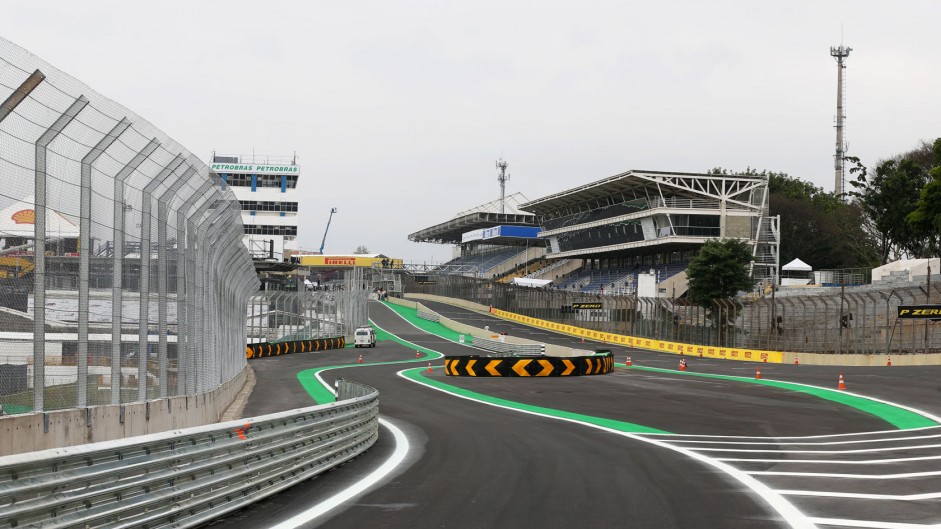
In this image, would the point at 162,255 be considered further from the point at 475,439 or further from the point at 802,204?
the point at 802,204

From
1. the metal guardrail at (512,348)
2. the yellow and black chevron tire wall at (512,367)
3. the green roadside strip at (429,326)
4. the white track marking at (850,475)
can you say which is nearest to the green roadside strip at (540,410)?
the yellow and black chevron tire wall at (512,367)

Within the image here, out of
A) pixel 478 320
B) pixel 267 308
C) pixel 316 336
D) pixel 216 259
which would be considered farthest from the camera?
pixel 478 320

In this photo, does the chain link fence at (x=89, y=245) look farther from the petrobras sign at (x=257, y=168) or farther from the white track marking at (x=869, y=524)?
the petrobras sign at (x=257, y=168)

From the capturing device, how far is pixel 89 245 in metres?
9.70

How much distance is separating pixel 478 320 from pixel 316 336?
89.1ft

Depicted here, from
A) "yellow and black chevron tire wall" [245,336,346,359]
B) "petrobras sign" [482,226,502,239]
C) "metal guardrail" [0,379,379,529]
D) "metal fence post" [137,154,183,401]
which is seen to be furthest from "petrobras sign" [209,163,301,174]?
"metal guardrail" [0,379,379,529]

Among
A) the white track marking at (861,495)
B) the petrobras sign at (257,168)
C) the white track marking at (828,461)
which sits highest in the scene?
the petrobras sign at (257,168)

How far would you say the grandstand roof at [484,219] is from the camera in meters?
149

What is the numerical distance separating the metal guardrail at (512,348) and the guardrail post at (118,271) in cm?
3903

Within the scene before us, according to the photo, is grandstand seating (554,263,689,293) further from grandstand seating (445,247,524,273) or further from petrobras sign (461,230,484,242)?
petrobras sign (461,230,484,242)

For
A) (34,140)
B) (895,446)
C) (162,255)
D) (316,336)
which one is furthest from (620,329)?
(34,140)

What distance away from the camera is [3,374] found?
25.7ft

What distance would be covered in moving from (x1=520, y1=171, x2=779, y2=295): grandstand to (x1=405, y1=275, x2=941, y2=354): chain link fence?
1930 cm

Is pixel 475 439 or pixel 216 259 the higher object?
pixel 216 259
